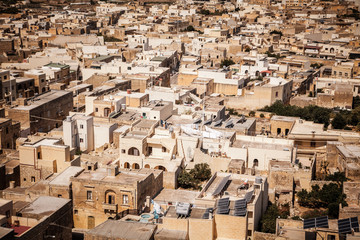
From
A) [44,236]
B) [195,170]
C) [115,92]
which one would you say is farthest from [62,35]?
[44,236]

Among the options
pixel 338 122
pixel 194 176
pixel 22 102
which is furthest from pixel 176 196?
pixel 22 102

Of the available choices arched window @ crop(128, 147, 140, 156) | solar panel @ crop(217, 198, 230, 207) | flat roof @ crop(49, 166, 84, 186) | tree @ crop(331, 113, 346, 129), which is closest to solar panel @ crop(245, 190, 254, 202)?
solar panel @ crop(217, 198, 230, 207)

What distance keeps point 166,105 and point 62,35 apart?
119ft

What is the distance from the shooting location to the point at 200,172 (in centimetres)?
2222

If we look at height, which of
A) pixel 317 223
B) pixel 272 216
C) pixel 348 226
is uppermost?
pixel 348 226

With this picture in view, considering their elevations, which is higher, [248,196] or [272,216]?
[248,196]

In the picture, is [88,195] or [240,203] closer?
[240,203]

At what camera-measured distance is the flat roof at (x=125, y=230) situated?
14477 mm

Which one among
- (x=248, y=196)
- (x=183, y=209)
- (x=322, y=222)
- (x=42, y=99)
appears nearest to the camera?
(x=183, y=209)

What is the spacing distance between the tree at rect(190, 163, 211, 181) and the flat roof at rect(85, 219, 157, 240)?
7073 mm

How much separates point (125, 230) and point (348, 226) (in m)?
7.01

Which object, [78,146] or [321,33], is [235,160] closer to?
[78,146]

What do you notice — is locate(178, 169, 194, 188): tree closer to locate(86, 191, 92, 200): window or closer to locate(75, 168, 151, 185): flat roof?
locate(75, 168, 151, 185): flat roof

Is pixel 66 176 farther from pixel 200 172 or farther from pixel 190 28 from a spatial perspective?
pixel 190 28
